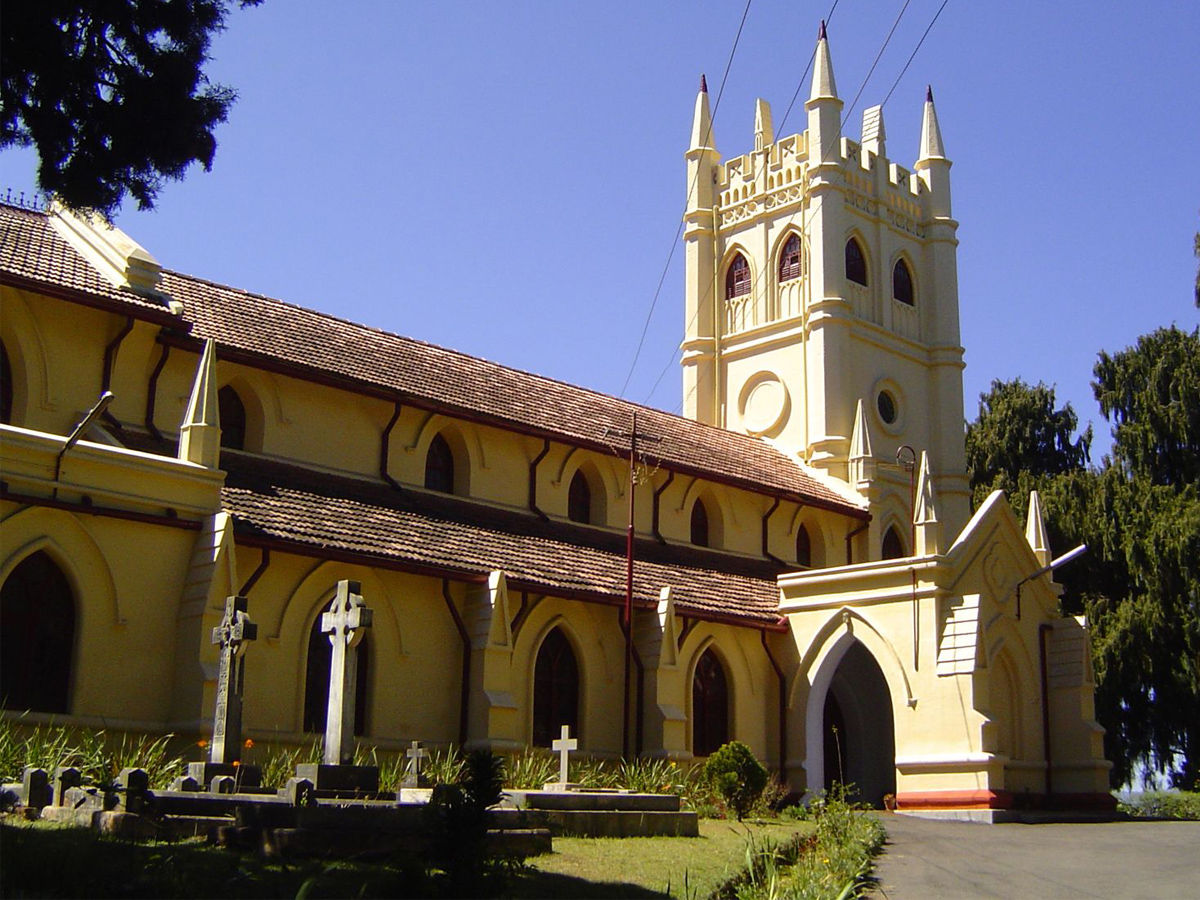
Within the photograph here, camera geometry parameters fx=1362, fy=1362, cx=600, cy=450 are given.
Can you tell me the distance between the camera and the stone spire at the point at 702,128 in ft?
149

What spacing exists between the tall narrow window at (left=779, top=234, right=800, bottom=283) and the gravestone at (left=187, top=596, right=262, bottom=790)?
2766cm

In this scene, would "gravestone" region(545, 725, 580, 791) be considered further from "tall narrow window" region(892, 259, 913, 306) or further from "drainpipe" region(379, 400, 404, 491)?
"tall narrow window" region(892, 259, 913, 306)

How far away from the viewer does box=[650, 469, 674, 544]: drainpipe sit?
32031 mm

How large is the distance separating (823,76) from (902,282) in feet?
23.5

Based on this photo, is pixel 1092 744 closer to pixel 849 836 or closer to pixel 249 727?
pixel 849 836

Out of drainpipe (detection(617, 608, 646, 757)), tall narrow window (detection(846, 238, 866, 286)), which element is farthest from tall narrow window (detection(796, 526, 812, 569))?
tall narrow window (detection(846, 238, 866, 286))

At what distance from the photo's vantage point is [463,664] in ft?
81.5

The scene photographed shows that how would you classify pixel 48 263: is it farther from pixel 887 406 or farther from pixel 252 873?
pixel 887 406

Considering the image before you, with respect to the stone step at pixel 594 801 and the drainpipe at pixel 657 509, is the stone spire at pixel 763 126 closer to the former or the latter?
the drainpipe at pixel 657 509

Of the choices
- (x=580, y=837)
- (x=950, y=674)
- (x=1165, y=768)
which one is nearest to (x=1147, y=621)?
(x=1165, y=768)

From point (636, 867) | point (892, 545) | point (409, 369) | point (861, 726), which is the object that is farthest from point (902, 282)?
point (636, 867)

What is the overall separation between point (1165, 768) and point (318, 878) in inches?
1458

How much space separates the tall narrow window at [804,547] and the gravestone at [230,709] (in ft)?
68.1

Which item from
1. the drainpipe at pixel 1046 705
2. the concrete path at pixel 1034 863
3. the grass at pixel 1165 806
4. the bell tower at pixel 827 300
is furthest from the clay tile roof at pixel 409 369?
the concrete path at pixel 1034 863
